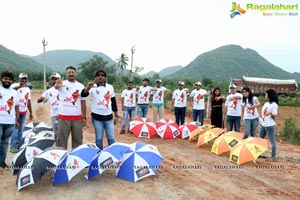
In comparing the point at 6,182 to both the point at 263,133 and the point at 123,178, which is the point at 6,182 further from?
the point at 263,133

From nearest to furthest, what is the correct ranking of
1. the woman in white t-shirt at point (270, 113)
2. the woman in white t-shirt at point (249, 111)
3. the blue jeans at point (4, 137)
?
1. the blue jeans at point (4, 137)
2. the woman in white t-shirt at point (270, 113)
3. the woman in white t-shirt at point (249, 111)

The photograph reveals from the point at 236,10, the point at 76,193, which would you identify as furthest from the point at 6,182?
the point at 236,10

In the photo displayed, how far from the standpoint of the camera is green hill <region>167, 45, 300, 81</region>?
3600 inches

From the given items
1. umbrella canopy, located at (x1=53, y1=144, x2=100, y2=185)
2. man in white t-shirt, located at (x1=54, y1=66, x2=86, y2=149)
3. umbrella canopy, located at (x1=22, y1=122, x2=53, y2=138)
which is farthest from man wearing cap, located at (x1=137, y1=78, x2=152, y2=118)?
umbrella canopy, located at (x1=53, y1=144, x2=100, y2=185)

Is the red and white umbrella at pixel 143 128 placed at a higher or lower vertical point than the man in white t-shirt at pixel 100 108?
lower

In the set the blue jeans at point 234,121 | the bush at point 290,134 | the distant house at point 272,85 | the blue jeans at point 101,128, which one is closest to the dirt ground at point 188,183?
the blue jeans at point 101,128

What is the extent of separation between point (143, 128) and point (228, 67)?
298ft

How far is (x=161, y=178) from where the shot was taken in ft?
17.1

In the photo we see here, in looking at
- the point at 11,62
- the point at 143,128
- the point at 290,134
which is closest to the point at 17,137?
the point at 143,128

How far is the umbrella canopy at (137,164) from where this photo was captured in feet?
16.3

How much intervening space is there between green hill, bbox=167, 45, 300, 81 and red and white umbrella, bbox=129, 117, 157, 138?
77365mm

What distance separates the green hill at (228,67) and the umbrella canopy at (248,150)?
79899 mm

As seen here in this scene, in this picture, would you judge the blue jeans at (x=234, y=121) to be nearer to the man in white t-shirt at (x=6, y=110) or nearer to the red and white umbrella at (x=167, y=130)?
the red and white umbrella at (x=167, y=130)

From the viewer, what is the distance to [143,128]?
9.02 metres
